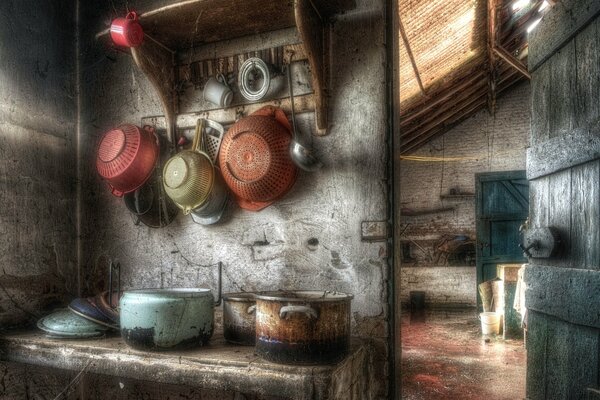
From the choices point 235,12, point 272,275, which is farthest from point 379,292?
point 235,12

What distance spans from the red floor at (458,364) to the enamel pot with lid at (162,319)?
9.08 ft

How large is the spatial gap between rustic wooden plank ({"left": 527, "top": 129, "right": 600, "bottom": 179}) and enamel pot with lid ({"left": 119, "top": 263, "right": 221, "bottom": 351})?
182 centimetres

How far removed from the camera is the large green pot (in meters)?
2.09

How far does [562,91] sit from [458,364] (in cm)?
410

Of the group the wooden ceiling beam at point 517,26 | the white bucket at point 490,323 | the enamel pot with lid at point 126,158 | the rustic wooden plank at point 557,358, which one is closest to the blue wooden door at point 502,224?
the white bucket at point 490,323

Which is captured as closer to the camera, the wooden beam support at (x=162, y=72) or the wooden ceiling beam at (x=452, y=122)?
the wooden beam support at (x=162, y=72)

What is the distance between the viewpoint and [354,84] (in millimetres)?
2494

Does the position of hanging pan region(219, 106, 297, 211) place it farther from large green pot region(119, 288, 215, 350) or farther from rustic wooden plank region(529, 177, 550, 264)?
rustic wooden plank region(529, 177, 550, 264)

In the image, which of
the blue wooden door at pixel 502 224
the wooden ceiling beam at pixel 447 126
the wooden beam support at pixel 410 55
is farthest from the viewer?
the wooden ceiling beam at pixel 447 126

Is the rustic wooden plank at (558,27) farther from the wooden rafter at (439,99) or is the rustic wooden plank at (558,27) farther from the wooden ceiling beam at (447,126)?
the wooden ceiling beam at (447,126)

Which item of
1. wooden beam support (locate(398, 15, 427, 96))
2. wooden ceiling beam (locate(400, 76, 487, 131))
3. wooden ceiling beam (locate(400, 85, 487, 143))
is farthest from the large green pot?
wooden ceiling beam (locate(400, 85, 487, 143))

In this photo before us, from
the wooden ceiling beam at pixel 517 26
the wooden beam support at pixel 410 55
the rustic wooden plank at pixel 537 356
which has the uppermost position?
the wooden ceiling beam at pixel 517 26

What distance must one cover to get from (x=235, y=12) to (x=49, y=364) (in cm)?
209

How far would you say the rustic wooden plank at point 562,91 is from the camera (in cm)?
209
